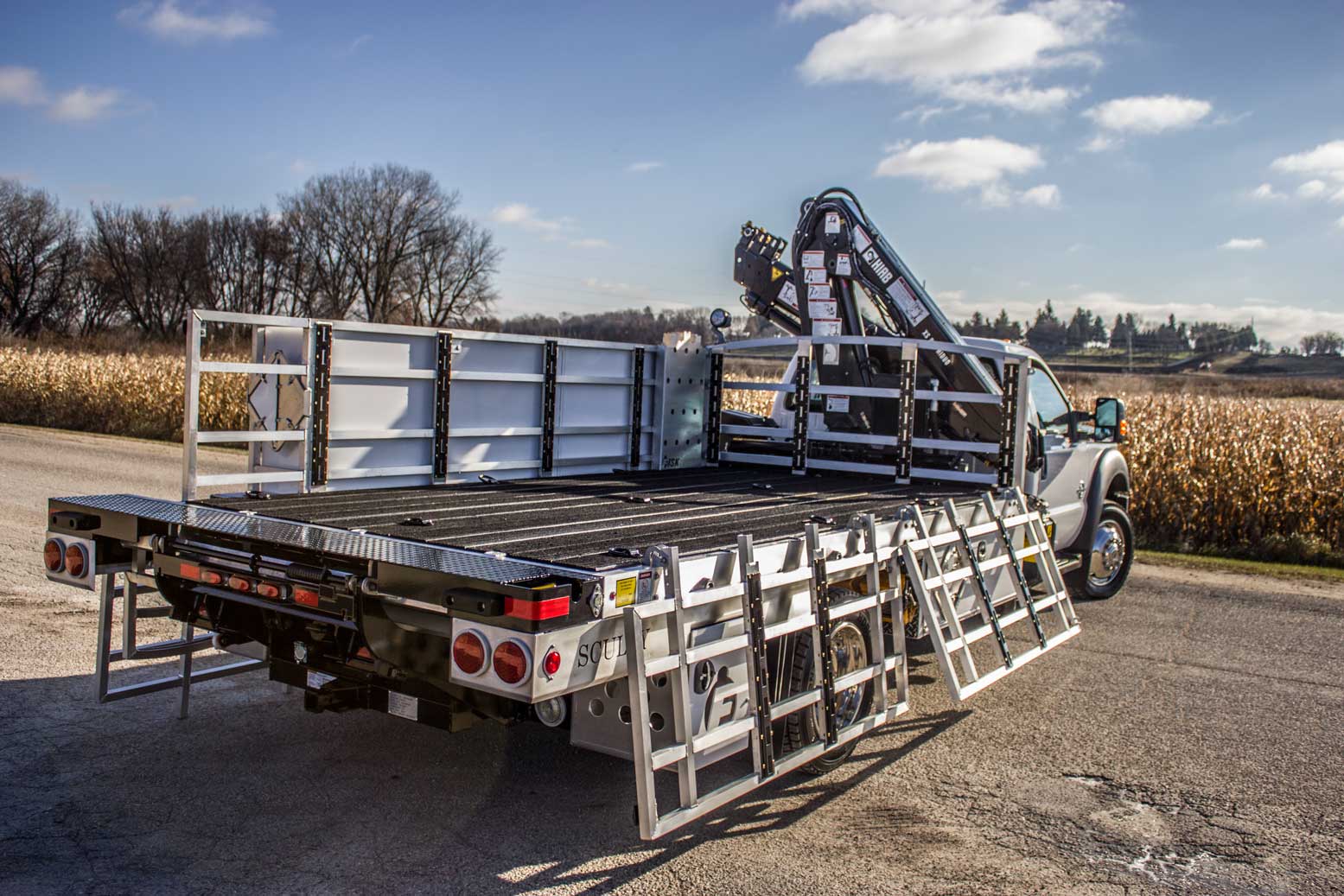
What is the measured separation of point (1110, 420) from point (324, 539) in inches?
289

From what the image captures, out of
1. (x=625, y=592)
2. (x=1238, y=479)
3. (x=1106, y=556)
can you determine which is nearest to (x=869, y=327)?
(x=1106, y=556)

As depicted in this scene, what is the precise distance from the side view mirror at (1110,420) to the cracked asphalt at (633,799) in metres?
2.77

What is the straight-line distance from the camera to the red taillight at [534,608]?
3.54 metres

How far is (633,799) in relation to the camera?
5.01m

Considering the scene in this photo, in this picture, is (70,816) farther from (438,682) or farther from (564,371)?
(564,371)

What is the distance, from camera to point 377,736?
18.7 feet

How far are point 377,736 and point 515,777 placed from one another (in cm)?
94

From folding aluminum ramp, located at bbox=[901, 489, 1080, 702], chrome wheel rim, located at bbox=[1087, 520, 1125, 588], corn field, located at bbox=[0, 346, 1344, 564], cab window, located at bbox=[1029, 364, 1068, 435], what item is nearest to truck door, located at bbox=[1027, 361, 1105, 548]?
cab window, located at bbox=[1029, 364, 1068, 435]

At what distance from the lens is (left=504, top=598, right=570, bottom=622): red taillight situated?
3545 millimetres

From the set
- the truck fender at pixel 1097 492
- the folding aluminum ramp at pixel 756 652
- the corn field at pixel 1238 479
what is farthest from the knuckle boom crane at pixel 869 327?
the folding aluminum ramp at pixel 756 652

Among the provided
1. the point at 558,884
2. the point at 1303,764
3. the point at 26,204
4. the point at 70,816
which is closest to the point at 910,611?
the point at 1303,764

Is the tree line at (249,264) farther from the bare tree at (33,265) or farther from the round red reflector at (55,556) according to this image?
the round red reflector at (55,556)

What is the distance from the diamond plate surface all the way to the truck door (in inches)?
207

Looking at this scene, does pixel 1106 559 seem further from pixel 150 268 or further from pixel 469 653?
pixel 150 268
